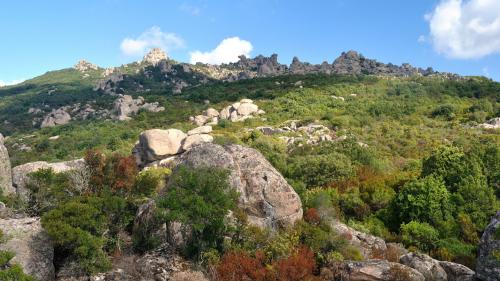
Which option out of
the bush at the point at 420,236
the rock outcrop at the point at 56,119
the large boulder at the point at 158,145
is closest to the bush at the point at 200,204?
the bush at the point at 420,236

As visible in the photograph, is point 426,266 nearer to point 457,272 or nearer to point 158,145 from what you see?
point 457,272

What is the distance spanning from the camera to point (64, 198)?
72.1 feet

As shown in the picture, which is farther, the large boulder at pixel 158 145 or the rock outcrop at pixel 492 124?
the rock outcrop at pixel 492 124

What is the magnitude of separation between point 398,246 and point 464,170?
12.8m

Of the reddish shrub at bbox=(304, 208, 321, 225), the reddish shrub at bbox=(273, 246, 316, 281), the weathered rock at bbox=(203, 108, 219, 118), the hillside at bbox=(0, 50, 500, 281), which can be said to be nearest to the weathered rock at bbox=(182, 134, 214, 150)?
the hillside at bbox=(0, 50, 500, 281)

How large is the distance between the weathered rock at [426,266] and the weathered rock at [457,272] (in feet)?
1.31

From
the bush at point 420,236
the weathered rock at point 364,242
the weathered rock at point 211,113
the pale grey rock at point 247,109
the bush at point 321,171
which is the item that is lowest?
the bush at point 420,236

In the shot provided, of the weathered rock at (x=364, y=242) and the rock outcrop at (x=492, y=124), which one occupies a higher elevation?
the rock outcrop at (x=492, y=124)

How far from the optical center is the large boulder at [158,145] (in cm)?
4150

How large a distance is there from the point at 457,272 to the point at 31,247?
61.2 feet

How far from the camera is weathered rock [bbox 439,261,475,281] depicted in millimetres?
18566

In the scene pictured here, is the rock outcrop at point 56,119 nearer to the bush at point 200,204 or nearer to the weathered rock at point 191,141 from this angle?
the weathered rock at point 191,141

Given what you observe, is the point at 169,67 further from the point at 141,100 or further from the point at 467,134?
the point at 467,134

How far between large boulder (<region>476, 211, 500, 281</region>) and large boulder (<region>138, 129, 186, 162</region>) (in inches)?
1186
